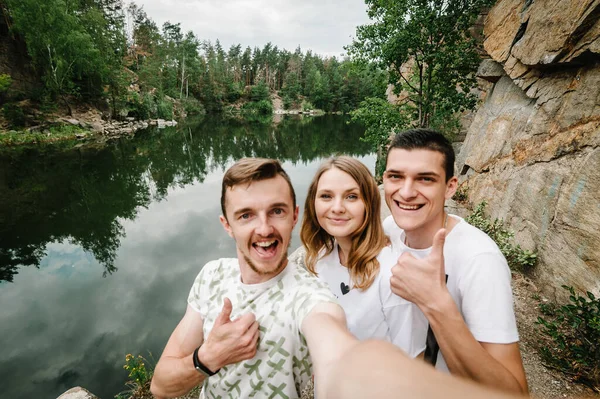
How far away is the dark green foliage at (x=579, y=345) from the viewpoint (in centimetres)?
263

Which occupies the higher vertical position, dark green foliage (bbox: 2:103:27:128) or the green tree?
the green tree

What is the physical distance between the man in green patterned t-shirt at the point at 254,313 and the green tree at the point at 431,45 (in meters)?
8.07

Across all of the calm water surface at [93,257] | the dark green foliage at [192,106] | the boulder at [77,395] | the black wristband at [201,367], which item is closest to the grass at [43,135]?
the calm water surface at [93,257]

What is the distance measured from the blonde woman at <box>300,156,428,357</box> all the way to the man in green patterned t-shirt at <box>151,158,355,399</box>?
515 millimetres

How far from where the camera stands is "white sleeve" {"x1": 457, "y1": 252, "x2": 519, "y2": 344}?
1.29 m

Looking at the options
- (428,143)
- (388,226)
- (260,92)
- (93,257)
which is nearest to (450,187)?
(428,143)

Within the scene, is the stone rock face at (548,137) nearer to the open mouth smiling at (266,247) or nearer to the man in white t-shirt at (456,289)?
the man in white t-shirt at (456,289)

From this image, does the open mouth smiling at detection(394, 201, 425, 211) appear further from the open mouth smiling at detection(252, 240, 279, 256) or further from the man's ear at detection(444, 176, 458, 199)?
the open mouth smiling at detection(252, 240, 279, 256)

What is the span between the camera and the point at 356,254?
1.96m

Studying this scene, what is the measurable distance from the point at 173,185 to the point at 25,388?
11066mm

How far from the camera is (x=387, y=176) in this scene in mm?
2033

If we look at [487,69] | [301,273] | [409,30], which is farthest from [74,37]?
[301,273]

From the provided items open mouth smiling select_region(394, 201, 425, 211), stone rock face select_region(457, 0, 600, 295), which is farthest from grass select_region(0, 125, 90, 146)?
stone rock face select_region(457, 0, 600, 295)

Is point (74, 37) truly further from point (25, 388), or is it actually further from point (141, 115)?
point (25, 388)
